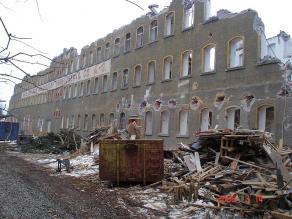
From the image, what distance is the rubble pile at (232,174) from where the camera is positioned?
839cm

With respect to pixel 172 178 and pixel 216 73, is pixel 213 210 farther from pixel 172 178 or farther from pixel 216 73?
pixel 216 73

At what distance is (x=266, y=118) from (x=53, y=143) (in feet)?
51.7

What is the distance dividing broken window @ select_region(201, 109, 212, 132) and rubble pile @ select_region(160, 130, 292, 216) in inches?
282

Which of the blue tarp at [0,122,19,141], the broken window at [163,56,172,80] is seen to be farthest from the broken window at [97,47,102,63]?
the broken window at [163,56,172,80]

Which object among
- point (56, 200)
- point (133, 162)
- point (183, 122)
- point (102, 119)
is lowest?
point (56, 200)

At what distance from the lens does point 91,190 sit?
37.5ft

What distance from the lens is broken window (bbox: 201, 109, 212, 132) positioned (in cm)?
2217

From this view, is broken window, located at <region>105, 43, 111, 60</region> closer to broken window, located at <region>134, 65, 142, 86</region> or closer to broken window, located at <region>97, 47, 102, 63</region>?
broken window, located at <region>97, 47, 102, 63</region>

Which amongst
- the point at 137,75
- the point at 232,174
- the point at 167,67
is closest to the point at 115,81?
the point at 137,75

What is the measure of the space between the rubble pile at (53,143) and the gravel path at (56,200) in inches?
583

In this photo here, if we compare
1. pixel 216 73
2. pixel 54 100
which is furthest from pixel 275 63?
pixel 54 100

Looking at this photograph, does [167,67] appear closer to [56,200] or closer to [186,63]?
[186,63]

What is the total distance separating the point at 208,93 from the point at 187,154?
8.62 metres

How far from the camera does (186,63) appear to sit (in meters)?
25.2
